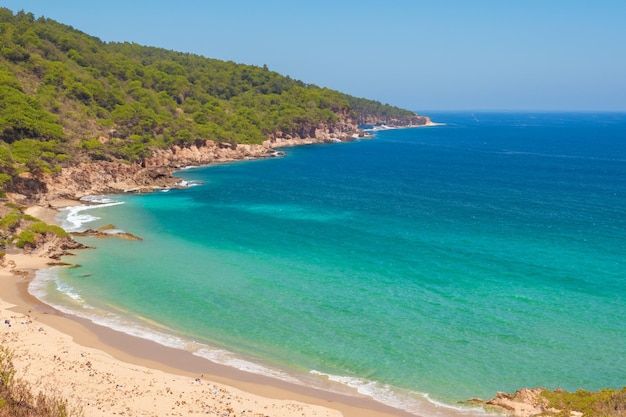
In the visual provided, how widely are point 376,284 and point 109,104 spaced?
73.2 metres

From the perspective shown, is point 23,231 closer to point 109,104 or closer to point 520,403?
point 520,403

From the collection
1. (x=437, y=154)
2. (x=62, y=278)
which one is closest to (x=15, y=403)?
(x=62, y=278)

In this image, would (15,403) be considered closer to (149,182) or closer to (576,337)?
(576,337)

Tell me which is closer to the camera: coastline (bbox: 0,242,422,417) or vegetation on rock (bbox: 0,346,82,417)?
vegetation on rock (bbox: 0,346,82,417)

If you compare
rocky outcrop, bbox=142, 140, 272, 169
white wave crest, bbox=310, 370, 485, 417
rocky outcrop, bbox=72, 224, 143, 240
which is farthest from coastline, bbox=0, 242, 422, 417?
rocky outcrop, bbox=142, 140, 272, 169

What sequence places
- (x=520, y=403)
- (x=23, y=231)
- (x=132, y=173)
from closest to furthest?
(x=520, y=403) → (x=23, y=231) → (x=132, y=173)

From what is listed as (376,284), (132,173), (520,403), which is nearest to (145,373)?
(520,403)

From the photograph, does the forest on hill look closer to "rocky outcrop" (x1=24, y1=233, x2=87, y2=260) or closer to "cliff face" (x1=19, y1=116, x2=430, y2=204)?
"cliff face" (x1=19, y1=116, x2=430, y2=204)

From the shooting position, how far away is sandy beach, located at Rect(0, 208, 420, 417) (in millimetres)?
20594

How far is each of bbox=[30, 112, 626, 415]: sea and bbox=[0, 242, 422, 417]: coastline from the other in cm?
122

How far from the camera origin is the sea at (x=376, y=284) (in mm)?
25734

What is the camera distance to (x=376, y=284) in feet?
120

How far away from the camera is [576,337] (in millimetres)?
28500

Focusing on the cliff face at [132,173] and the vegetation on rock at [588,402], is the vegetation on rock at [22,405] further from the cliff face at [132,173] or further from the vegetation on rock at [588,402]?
the cliff face at [132,173]
